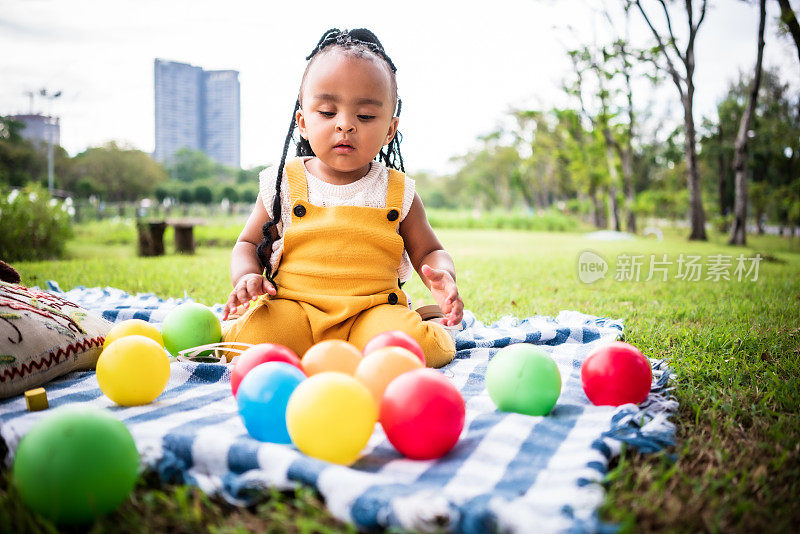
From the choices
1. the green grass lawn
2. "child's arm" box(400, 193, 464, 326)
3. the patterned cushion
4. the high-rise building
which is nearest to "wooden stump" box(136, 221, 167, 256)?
the green grass lawn

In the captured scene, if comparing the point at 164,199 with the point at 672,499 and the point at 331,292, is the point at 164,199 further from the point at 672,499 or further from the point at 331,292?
the point at 672,499

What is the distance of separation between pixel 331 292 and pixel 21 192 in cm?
597

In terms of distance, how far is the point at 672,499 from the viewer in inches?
45.6

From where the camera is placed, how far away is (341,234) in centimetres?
238

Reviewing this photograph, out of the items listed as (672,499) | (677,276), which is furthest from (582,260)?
(672,499)

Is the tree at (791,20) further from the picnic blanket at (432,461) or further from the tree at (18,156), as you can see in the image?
the tree at (18,156)

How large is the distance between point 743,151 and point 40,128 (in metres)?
13.1

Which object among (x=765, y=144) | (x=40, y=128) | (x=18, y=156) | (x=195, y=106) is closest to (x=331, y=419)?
(x=40, y=128)

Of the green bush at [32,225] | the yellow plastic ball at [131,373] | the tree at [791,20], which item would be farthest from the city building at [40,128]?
the tree at [791,20]

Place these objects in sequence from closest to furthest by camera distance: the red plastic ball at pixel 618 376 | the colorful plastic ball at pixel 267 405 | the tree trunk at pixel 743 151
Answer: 1. the colorful plastic ball at pixel 267 405
2. the red plastic ball at pixel 618 376
3. the tree trunk at pixel 743 151

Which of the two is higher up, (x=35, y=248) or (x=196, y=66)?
(x=196, y=66)

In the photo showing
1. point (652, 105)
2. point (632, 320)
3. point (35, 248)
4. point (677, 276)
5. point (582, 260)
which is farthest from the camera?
point (652, 105)

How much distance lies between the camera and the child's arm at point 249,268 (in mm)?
2105

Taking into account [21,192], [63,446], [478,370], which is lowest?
[478,370]
